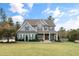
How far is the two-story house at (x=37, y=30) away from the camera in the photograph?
28.2 feet

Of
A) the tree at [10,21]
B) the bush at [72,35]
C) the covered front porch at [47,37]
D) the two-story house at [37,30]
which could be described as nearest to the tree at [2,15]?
the tree at [10,21]

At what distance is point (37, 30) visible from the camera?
8.62 m

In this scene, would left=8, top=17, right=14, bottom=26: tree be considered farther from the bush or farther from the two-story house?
the bush

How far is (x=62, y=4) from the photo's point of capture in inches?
335

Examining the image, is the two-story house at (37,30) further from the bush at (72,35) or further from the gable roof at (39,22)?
the bush at (72,35)

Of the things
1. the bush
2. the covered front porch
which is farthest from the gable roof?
the bush

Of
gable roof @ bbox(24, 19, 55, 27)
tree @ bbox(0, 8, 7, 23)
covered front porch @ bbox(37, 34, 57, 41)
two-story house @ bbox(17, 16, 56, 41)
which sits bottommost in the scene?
covered front porch @ bbox(37, 34, 57, 41)

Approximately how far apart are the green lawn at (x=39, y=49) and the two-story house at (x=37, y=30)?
0.10 metres

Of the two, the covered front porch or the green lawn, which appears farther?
the covered front porch

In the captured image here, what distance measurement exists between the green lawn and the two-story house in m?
0.10

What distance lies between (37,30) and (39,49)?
34 centimetres

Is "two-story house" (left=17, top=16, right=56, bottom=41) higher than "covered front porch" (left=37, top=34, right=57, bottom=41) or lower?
Result: higher

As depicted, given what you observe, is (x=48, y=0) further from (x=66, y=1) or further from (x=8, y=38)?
(x=8, y=38)

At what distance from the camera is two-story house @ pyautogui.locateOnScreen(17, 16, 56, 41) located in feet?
28.2
